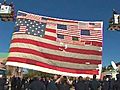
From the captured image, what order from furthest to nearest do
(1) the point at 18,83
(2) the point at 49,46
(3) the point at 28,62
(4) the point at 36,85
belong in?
(1) the point at 18,83 < (2) the point at 49,46 < (3) the point at 28,62 < (4) the point at 36,85

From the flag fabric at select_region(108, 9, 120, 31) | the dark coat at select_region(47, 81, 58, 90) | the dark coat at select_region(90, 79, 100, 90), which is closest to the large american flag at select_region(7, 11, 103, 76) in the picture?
the dark coat at select_region(47, 81, 58, 90)

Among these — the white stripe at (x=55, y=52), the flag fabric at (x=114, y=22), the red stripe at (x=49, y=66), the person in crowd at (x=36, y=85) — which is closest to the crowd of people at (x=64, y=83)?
the person in crowd at (x=36, y=85)

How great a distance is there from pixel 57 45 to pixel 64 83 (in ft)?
5.28

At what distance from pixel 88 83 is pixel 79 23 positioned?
4109mm

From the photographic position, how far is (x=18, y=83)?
975 inches

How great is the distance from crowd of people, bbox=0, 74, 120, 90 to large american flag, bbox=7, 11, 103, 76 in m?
0.45

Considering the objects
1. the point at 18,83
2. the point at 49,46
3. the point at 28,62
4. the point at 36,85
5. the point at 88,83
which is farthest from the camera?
the point at 18,83

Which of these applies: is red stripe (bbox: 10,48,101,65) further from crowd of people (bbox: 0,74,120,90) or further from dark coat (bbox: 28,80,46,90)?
dark coat (bbox: 28,80,46,90)

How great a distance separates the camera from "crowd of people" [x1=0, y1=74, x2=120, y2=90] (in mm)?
13497

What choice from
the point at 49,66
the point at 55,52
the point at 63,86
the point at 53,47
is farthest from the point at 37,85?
the point at 63,86

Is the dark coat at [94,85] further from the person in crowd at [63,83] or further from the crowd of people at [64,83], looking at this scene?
the person in crowd at [63,83]

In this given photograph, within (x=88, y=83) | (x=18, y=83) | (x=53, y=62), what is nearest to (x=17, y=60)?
(x=53, y=62)

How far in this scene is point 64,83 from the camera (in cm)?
1650

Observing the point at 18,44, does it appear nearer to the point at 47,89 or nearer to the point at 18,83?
→ the point at 47,89
